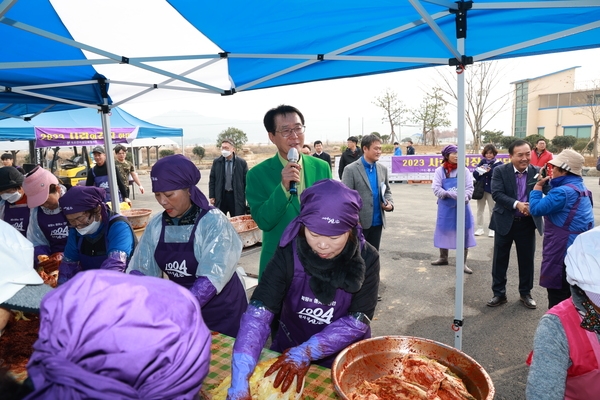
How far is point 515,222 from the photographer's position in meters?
4.43

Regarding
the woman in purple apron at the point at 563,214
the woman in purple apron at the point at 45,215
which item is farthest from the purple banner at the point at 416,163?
the woman in purple apron at the point at 45,215

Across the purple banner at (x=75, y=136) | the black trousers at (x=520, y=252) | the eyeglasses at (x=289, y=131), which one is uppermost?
the purple banner at (x=75, y=136)

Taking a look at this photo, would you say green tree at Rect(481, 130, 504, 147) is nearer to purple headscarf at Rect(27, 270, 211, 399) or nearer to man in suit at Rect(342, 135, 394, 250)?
man in suit at Rect(342, 135, 394, 250)

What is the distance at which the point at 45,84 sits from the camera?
4023mm

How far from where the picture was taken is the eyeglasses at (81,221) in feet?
8.82

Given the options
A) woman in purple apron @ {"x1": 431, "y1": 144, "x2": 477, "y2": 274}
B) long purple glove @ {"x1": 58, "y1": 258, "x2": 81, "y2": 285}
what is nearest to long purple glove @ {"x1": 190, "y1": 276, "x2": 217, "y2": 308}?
long purple glove @ {"x1": 58, "y1": 258, "x2": 81, "y2": 285}

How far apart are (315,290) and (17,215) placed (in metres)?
3.71

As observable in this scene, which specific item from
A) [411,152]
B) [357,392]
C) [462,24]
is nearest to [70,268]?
[357,392]

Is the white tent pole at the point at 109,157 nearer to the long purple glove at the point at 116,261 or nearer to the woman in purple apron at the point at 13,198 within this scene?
the woman in purple apron at the point at 13,198

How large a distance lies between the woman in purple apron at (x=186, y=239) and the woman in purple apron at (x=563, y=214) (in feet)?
10.3

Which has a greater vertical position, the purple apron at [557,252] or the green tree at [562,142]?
the green tree at [562,142]

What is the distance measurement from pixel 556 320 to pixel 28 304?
1.86 meters

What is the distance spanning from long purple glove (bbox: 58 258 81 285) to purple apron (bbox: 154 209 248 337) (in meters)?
1.08

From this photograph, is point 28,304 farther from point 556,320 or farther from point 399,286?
point 399,286
